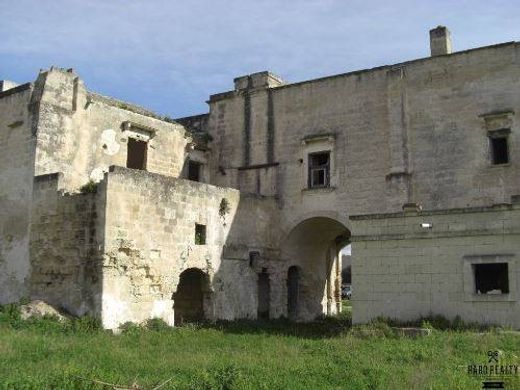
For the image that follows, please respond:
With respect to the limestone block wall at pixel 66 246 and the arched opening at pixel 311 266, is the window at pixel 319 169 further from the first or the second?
the limestone block wall at pixel 66 246

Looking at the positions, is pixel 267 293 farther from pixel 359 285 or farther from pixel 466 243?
pixel 466 243

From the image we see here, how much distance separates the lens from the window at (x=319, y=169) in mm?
20672

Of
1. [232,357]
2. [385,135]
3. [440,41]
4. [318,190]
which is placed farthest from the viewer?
[318,190]

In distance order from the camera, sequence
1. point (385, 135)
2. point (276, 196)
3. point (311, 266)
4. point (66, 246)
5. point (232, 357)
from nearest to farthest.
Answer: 1. point (232, 357)
2. point (66, 246)
3. point (385, 135)
4. point (276, 196)
5. point (311, 266)

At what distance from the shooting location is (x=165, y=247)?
1661 centimetres

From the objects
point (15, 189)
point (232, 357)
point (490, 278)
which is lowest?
point (232, 357)

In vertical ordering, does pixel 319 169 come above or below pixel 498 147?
below

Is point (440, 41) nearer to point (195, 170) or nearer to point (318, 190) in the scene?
point (318, 190)

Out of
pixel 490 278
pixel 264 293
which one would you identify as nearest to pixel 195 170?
pixel 264 293

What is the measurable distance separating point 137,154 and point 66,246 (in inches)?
208

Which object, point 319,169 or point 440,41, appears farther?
point 319,169

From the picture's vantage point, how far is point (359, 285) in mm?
15438

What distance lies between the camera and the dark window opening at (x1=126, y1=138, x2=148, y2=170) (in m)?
20.1

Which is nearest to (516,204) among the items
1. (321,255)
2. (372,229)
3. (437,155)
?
(372,229)
